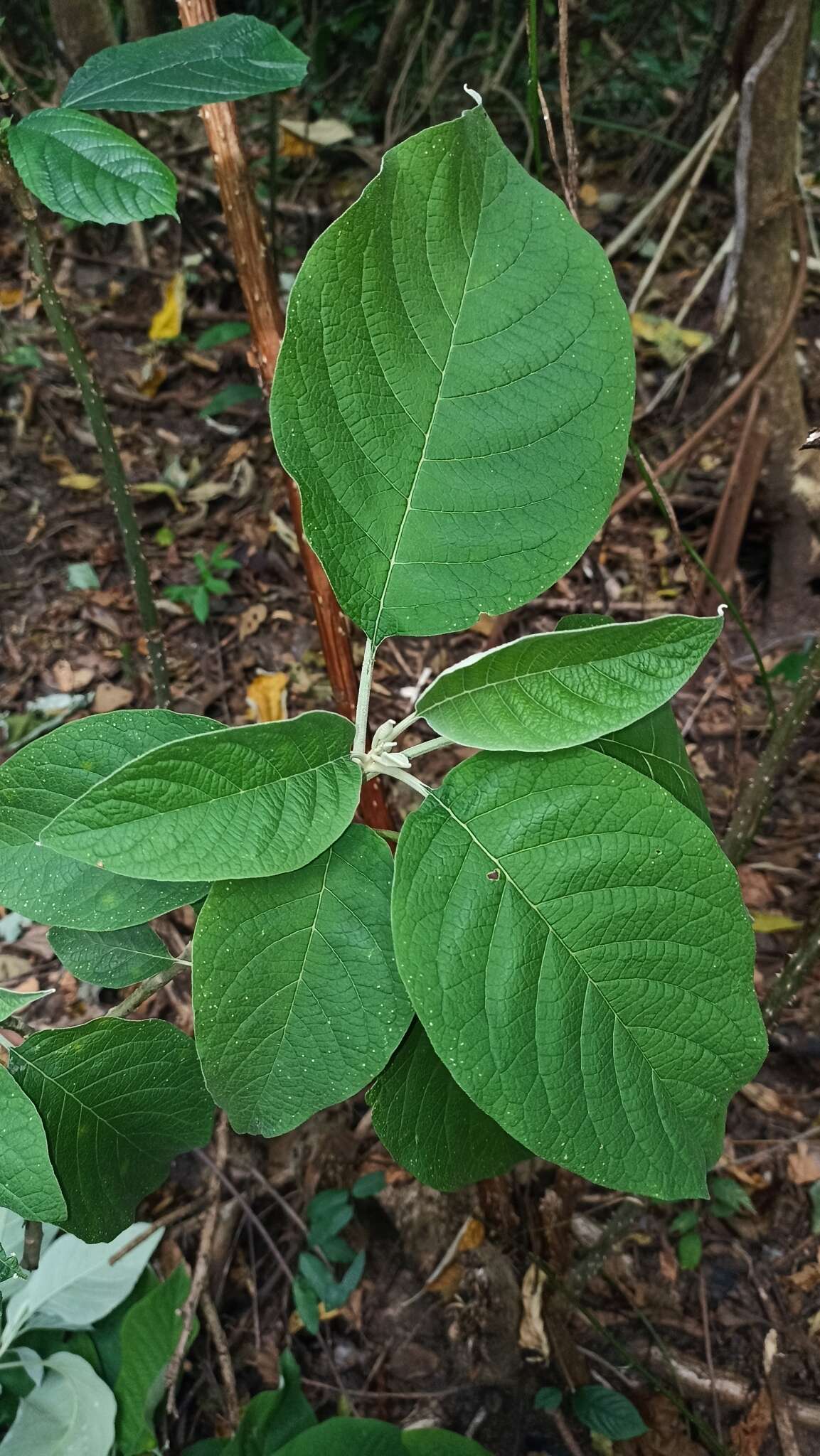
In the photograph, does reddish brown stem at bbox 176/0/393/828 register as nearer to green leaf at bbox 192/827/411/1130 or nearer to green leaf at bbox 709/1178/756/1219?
green leaf at bbox 192/827/411/1130

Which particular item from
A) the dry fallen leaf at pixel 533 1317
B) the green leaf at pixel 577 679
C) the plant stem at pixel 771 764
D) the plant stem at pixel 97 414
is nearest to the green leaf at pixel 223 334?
the plant stem at pixel 97 414

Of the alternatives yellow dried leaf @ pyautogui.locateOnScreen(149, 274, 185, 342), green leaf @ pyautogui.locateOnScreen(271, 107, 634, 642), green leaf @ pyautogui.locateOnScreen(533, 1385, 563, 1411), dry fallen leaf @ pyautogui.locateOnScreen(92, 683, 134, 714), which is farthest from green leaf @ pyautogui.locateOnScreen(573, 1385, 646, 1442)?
yellow dried leaf @ pyautogui.locateOnScreen(149, 274, 185, 342)

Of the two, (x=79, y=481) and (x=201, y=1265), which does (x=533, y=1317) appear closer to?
(x=201, y=1265)

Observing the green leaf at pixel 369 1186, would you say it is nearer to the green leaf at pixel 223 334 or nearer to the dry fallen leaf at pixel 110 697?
the dry fallen leaf at pixel 110 697

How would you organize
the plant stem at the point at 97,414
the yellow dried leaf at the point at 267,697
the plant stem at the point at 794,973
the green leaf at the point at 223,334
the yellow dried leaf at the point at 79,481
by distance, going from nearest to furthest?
the plant stem at the point at 97,414 < the plant stem at the point at 794,973 < the yellow dried leaf at the point at 267,697 < the green leaf at the point at 223,334 < the yellow dried leaf at the point at 79,481

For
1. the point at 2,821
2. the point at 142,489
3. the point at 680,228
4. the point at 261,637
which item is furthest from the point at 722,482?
the point at 2,821

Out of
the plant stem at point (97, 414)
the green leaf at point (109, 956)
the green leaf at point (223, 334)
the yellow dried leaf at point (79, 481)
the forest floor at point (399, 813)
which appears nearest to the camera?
the green leaf at point (109, 956)
